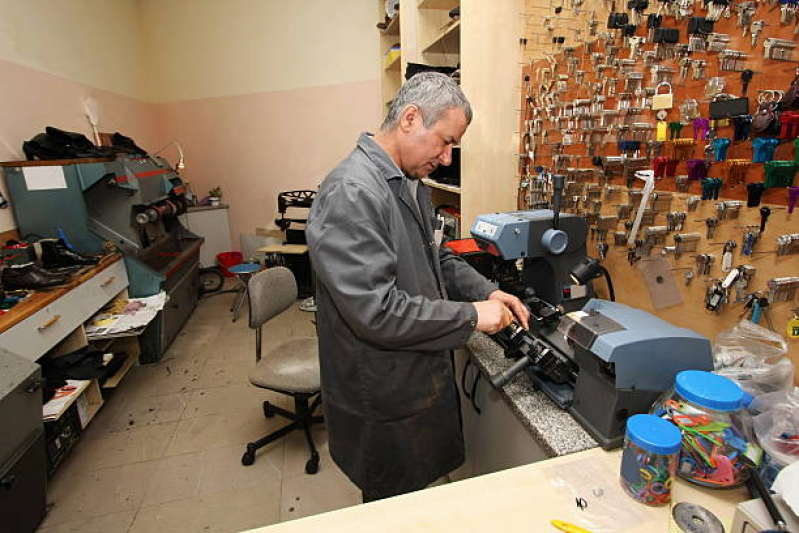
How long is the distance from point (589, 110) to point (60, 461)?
2700 millimetres

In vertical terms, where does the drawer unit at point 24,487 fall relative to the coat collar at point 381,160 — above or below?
below

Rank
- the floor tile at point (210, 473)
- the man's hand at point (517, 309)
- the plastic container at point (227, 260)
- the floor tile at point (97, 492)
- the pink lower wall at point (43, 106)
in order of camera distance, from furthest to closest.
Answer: the plastic container at point (227, 260) < the pink lower wall at point (43, 106) < the floor tile at point (210, 473) < the floor tile at point (97, 492) < the man's hand at point (517, 309)

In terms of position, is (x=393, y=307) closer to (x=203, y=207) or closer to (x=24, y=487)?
(x=24, y=487)

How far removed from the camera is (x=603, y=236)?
1478 millimetres

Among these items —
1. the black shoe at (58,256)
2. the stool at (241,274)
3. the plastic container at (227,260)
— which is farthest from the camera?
the plastic container at (227,260)

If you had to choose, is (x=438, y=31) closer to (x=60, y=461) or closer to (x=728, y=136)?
(x=728, y=136)

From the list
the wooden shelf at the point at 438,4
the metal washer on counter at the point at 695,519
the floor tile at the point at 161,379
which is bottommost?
the floor tile at the point at 161,379

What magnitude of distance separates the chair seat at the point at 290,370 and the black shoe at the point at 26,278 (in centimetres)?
109

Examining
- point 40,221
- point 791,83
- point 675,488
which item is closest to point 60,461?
point 40,221

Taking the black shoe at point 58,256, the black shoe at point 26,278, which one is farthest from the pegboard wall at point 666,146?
the black shoe at point 58,256

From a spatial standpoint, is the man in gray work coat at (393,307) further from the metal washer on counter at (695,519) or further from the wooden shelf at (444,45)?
the wooden shelf at (444,45)

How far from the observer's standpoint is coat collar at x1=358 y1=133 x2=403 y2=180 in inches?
41.6

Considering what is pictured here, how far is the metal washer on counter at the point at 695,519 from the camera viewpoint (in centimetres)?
69

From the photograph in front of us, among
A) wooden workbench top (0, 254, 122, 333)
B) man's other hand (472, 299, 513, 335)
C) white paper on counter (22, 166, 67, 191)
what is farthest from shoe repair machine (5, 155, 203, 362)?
man's other hand (472, 299, 513, 335)
